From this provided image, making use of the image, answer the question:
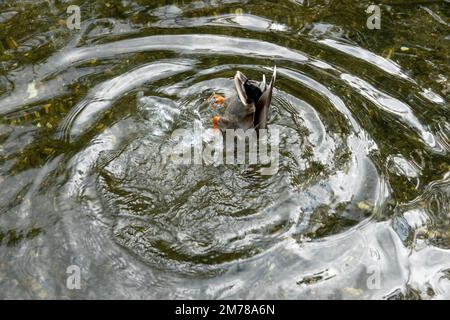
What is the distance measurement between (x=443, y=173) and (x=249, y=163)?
171 cm

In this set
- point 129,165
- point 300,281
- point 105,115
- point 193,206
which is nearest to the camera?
point 300,281

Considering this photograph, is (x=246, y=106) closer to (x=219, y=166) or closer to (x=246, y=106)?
(x=246, y=106)

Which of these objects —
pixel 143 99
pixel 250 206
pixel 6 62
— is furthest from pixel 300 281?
pixel 6 62

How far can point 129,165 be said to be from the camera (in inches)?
186

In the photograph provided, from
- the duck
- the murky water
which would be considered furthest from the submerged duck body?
the murky water

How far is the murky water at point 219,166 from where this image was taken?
408 centimetres

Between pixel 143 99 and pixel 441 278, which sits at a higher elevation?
pixel 143 99

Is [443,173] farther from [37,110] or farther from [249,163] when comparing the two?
[37,110]

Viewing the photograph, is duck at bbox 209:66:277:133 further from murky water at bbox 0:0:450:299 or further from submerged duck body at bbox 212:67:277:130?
murky water at bbox 0:0:450:299

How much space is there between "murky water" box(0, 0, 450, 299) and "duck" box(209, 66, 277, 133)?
11.6 inches

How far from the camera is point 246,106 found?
4.59 m

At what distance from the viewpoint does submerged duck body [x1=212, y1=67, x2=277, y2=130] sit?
4.54 m

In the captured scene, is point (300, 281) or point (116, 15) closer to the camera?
point (300, 281)

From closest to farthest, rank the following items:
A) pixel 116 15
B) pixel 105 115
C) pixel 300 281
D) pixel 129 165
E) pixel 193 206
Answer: pixel 300 281
pixel 193 206
pixel 129 165
pixel 105 115
pixel 116 15
